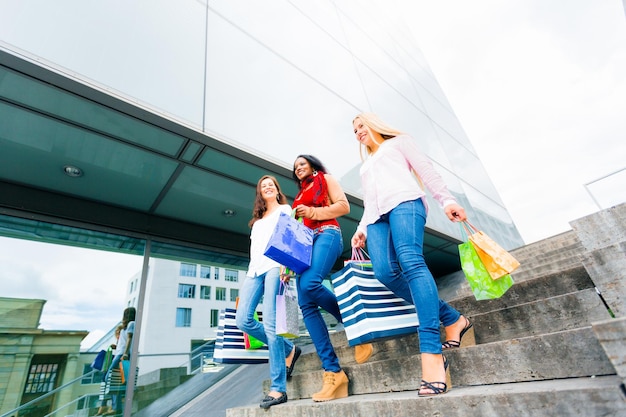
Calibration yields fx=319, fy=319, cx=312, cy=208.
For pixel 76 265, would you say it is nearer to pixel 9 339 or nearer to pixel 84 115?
pixel 9 339

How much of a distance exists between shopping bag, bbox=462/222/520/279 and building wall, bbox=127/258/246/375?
3193 millimetres

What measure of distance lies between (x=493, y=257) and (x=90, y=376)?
4.12 meters

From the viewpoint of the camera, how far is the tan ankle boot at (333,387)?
6.64 feet

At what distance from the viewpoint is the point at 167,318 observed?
164 inches

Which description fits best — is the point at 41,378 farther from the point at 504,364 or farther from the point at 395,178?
the point at 504,364

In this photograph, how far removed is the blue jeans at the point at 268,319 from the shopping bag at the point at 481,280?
1337 millimetres

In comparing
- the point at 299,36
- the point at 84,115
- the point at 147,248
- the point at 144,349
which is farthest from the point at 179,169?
the point at 299,36

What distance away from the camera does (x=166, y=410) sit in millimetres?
3666

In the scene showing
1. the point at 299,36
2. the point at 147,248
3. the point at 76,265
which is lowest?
the point at 76,265

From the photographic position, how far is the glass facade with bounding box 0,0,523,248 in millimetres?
2947

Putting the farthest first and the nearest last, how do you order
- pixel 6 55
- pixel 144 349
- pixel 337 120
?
pixel 337 120 < pixel 144 349 < pixel 6 55

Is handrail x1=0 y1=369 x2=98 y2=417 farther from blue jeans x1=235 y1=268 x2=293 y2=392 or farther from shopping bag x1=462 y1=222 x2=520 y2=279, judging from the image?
shopping bag x1=462 y1=222 x2=520 y2=279

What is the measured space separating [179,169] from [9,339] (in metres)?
2.39

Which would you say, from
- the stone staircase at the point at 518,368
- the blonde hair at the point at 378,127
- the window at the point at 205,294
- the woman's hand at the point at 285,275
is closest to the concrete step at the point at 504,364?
the stone staircase at the point at 518,368
